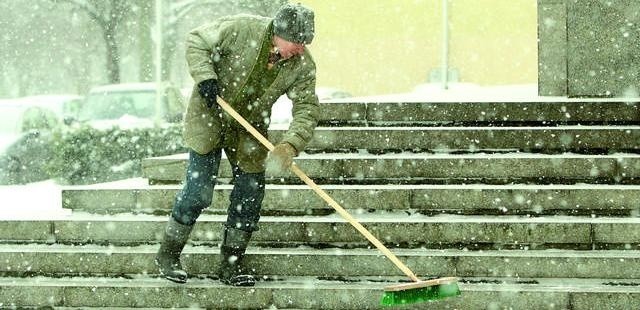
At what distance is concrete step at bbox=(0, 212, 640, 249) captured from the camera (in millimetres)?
6613

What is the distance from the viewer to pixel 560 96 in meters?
9.55

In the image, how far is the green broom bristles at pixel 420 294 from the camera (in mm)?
5527

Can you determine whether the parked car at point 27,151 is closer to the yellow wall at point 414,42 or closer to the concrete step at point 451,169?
the yellow wall at point 414,42

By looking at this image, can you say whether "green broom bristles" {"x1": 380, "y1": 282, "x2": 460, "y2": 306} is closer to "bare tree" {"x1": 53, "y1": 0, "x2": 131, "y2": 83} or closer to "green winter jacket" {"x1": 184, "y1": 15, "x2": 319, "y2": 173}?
"green winter jacket" {"x1": 184, "y1": 15, "x2": 319, "y2": 173}

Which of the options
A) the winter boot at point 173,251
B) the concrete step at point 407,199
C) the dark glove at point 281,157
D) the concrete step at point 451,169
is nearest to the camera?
the dark glove at point 281,157

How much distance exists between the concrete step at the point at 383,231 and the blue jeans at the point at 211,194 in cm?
61

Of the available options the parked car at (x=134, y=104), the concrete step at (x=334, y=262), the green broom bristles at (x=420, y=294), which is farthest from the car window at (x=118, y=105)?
the green broom bristles at (x=420, y=294)

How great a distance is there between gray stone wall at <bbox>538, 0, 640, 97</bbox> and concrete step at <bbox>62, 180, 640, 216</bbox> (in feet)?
7.88

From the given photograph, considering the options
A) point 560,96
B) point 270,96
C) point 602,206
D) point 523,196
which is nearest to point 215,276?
point 270,96

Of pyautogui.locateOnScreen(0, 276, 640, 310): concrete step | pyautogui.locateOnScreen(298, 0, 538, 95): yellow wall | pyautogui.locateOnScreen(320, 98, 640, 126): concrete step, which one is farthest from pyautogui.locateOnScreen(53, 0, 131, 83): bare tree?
pyautogui.locateOnScreen(0, 276, 640, 310): concrete step

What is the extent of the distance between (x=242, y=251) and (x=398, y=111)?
2409 millimetres

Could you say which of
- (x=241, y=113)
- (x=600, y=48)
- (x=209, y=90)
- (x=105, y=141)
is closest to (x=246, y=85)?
(x=241, y=113)

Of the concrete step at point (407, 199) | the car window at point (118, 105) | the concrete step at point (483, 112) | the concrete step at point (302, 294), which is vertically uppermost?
the car window at point (118, 105)

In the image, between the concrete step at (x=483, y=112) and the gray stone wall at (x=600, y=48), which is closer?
the concrete step at (x=483, y=112)
